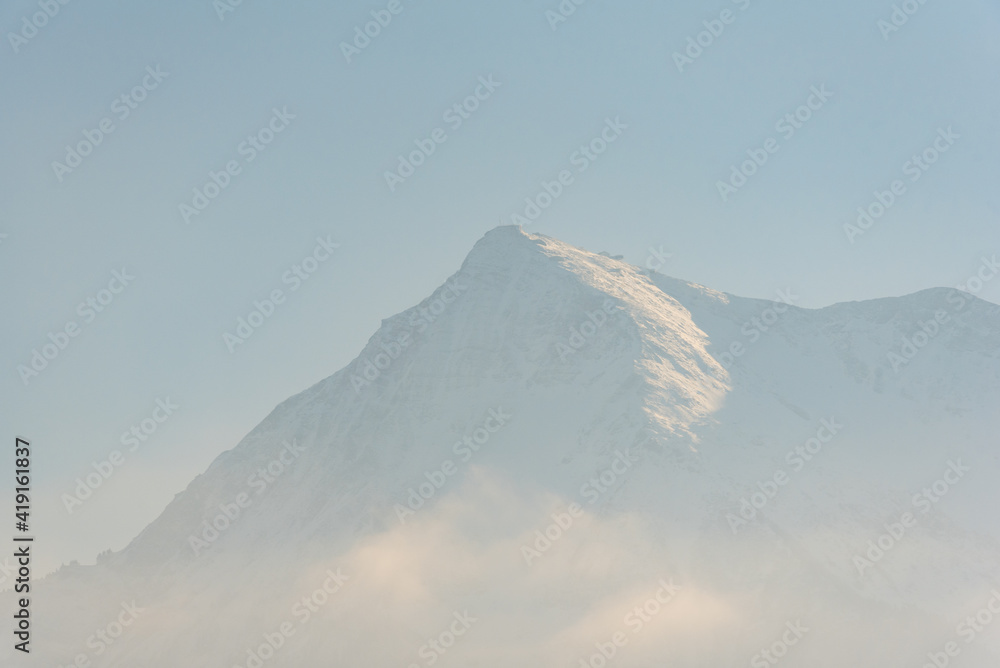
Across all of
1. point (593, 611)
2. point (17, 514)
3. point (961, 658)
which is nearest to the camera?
point (17, 514)

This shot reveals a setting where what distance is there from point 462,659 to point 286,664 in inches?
1338

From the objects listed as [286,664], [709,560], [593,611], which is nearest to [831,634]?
[709,560]

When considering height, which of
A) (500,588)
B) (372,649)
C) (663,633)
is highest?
(663,633)

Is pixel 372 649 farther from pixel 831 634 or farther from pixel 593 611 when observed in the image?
pixel 831 634

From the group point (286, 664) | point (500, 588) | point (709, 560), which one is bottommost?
point (286, 664)

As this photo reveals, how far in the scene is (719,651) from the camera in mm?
175250

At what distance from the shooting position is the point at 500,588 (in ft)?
646

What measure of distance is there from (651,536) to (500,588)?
94.5 feet

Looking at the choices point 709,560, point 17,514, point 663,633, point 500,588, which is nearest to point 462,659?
point 500,588

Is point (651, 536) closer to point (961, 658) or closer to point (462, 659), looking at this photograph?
point (462, 659)

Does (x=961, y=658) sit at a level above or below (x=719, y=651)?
above

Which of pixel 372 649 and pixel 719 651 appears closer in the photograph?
pixel 719 651

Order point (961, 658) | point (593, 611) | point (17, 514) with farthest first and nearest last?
point (593, 611), point (961, 658), point (17, 514)

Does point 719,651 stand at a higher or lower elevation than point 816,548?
lower
